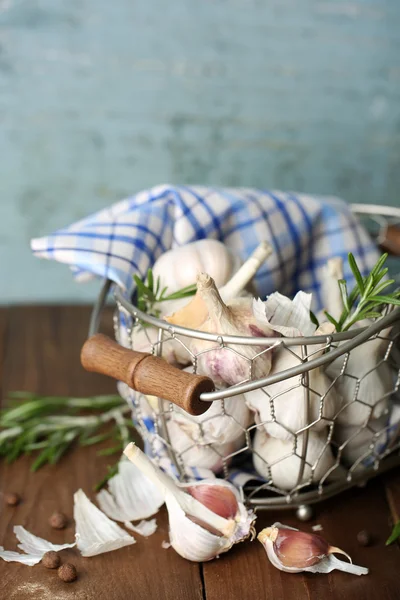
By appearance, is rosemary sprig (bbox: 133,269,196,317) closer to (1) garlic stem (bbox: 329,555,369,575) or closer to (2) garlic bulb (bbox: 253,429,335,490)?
(2) garlic bulb (bbox: 253,429,335,490)

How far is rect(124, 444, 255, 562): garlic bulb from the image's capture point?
514mm

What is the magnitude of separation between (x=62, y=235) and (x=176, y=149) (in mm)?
321

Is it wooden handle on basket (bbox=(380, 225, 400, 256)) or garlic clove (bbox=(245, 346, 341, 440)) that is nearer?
garlic clove (bbox=(245, 346, 341, 440))

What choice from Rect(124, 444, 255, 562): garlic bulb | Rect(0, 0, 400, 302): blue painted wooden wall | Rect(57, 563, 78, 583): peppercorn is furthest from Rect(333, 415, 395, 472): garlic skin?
Rect(0, 0, 400, 302): blue painted wooden wall

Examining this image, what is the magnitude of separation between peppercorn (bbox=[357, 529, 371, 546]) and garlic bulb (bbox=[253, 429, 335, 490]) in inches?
2.0

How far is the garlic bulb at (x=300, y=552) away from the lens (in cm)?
52

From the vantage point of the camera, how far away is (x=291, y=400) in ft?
1.68

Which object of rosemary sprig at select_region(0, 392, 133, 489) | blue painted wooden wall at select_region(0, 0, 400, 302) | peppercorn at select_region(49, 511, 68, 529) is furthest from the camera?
blue painted wooden wall at select_region(0, 0, 400, 302)

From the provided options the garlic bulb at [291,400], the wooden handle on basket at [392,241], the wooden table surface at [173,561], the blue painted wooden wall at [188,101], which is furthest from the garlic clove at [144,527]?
the blue painted wooden wall at [188,101]

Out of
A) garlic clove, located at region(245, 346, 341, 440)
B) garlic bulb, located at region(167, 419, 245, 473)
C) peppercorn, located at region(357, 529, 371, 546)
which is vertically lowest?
peppercorn, located at region(357, 529, 371, 546)

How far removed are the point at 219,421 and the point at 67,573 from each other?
0.50 ft

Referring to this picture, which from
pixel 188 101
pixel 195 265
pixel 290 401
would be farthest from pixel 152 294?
pixel 188 101

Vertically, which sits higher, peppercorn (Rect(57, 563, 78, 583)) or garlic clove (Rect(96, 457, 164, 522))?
peppercorn (Rect(57, 563, 78, 583))

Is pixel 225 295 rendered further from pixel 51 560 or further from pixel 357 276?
pixel 51 560
